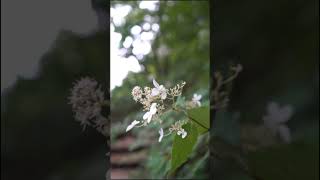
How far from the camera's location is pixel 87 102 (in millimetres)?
656

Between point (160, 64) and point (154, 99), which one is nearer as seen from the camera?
point (154, 99)

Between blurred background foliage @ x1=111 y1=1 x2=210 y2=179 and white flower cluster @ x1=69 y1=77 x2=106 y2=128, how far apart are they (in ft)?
1.19

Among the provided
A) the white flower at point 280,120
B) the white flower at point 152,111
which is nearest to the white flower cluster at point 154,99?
the white flower at point 152,111

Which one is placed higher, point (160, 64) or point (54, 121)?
point (160, 64)

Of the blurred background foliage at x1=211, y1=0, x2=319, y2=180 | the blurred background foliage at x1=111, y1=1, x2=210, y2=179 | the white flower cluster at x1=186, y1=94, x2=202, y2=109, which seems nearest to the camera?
the blurred background foliage at x1=211, y1=0, x2=319, y2=180

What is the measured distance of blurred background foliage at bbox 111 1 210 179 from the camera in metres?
1.15

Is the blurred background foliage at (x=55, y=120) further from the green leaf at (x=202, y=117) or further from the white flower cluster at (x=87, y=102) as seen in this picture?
the green leaf at (x=202, y=117)

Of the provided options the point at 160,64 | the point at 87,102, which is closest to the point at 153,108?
the point at 87,102

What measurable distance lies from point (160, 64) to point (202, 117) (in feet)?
2.57

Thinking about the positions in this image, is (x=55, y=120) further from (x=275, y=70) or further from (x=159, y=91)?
(x=275, y=70)

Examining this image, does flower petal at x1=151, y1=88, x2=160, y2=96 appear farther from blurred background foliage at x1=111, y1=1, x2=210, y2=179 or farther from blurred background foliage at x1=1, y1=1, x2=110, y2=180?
blurred background foliage at x1=111, y1=1, x2=210, y2=179

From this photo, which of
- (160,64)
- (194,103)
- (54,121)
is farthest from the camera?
(160,64)

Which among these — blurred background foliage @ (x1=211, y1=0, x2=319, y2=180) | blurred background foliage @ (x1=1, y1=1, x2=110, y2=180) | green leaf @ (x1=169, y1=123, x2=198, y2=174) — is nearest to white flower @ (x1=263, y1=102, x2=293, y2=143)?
blurred background foliage @ (x1=211, y1=0, x2=319, y2=180)

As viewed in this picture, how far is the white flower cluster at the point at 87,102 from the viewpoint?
63 centimetres
